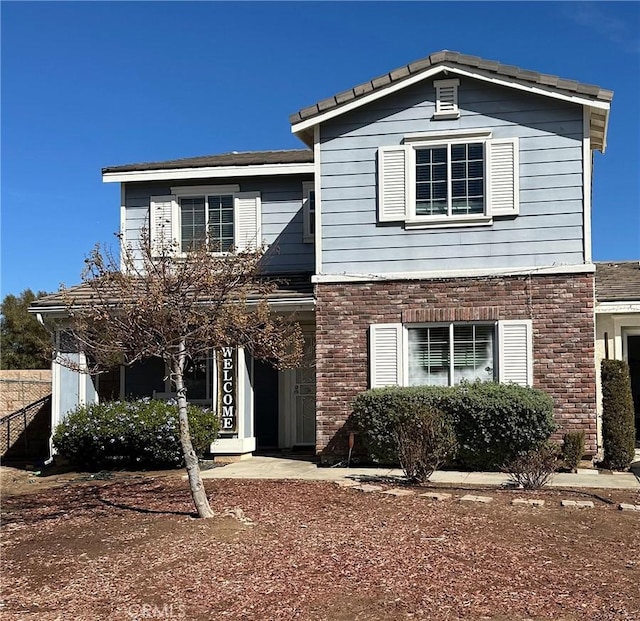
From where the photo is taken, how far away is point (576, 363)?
39.3ft

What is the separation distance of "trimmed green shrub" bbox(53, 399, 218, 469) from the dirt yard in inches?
104

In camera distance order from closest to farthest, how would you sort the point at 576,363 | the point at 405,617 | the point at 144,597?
the point at 405,617, the point at 144,597, the point at 576,363

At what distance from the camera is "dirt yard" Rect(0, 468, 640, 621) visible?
555 centimetres

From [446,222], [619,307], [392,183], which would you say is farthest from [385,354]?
[619,307]

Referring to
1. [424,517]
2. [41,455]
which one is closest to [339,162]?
[424,517]

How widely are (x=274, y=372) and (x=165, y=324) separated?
25.5 feet

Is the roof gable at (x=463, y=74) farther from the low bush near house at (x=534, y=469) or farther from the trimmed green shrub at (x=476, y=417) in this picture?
the low bush near house at (x=534, y=469)

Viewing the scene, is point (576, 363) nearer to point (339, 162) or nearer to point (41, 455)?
point (339, 162)

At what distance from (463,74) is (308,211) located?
4542mm

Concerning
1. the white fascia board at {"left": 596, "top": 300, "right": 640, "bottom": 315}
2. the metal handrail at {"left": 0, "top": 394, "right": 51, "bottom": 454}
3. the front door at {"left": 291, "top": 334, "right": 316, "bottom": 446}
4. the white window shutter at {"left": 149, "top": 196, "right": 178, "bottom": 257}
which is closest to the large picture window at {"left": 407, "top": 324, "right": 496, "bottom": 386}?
the white fascia board at {"left": 596, "top": 300, "right": 640, "bottom": 315}

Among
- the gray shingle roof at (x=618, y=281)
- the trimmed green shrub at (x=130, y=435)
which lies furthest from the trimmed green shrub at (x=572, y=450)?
the trimmed green shrub at (x=130, y=435)

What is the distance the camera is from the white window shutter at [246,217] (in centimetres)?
1580

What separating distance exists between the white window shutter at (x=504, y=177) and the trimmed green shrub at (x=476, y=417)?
2.96m

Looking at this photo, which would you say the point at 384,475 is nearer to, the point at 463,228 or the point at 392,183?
the point at 463,228
